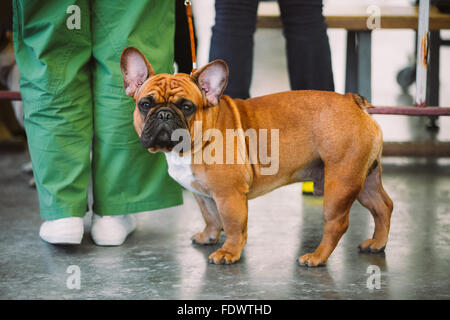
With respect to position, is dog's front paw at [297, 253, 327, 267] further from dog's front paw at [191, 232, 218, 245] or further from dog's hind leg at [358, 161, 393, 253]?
dog's front paw at [191, 232, 218, 245]

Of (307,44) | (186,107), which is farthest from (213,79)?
(307,44)

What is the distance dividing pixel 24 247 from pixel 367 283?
0.96m

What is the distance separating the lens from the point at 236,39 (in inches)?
84.6

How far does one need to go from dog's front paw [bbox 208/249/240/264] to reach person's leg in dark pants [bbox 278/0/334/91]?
80cm

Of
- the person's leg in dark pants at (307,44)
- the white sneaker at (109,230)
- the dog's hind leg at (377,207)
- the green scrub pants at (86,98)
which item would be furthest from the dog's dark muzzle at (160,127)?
the person's leg in dark pants at (307,44)

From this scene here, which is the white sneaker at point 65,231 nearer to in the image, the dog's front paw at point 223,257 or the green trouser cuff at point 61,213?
the green trouser cuff at point 61,213

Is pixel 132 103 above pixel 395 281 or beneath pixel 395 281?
above

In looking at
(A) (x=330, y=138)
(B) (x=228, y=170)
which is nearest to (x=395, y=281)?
(A) (x=330, y=138)

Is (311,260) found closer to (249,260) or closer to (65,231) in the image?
(249,260)

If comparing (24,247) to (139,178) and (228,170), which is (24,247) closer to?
(139,178)

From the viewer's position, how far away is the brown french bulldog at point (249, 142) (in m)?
1.61

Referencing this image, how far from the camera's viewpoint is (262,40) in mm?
6598

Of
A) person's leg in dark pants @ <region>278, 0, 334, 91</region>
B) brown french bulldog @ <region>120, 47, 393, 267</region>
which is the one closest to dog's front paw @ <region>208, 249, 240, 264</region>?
brown french bulldog @ <region>120, 47, 393, 267</region>

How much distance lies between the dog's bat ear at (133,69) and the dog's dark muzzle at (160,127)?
6.0 inches
